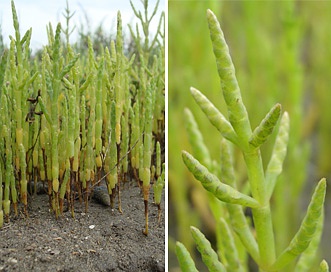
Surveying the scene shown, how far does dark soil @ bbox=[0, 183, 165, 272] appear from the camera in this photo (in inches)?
31.0

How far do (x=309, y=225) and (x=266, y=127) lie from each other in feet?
0.31

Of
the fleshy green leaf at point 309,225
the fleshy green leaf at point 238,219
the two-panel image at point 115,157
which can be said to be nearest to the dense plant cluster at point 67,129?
the two-panel image at point 115,157

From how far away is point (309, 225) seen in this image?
1.66 feet

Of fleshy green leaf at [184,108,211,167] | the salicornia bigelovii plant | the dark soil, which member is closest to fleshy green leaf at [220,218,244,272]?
the salicornia bigelovii plant

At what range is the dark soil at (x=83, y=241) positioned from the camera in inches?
31.0

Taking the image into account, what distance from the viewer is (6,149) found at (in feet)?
2.70

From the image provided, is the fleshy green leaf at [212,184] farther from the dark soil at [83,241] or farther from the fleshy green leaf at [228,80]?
the dark soil at [83,241]

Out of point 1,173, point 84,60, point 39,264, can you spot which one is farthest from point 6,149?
point 84,60

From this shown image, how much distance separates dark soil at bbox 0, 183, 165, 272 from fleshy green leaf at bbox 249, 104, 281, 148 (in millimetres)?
372

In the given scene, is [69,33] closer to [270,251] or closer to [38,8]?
[38,8]

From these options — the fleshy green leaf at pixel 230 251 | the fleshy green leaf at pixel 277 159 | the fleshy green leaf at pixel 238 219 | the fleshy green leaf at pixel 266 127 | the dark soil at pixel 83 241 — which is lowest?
the dark soil at pixel 83 241

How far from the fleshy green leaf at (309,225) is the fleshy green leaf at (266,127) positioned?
60 mm

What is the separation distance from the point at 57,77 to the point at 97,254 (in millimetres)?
249

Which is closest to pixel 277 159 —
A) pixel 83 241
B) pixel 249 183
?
pixel 249 183
